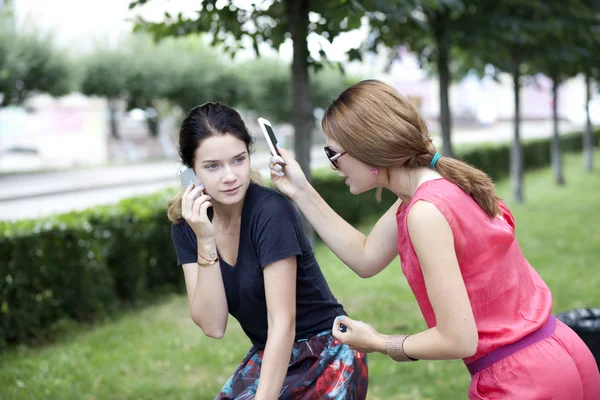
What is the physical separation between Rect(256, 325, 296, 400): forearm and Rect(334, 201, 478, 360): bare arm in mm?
518

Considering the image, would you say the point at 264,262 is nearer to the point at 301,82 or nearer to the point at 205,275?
the point at 205,275

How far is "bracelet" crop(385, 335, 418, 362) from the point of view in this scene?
212 centimetres

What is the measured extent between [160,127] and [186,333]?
125 ft

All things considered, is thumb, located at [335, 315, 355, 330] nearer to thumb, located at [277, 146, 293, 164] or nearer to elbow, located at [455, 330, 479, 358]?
elbow, located at [455, 330, 479, 358]

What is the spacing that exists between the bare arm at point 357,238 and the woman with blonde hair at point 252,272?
0.46 ft

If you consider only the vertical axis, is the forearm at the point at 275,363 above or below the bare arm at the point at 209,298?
below

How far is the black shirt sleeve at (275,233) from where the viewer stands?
234cm

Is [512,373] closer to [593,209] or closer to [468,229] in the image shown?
[468,229]

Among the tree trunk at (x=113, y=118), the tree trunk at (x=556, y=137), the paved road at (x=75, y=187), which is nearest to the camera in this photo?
the tree trunk at (x=556, y=137)

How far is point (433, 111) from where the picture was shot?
212 feet

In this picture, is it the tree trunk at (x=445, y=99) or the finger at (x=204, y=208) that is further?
the tree trunk at (x=445, y=99)

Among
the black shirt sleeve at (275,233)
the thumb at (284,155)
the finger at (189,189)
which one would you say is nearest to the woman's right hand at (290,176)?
the thumb at (284,155)

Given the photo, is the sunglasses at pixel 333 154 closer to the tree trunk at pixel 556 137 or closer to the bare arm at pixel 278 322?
the bare arm at pixel 278 322

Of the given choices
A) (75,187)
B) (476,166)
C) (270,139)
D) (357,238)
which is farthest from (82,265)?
(75,187)
